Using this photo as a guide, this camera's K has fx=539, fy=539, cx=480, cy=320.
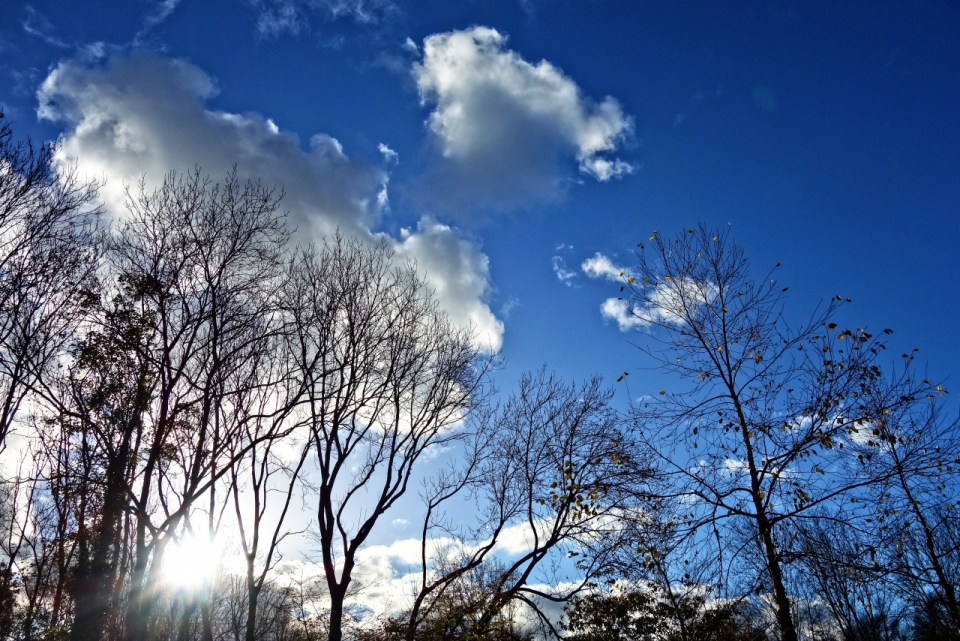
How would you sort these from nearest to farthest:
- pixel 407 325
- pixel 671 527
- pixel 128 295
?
1. pixel 671 527
2. pixel 128 295
3. pixel 407 325

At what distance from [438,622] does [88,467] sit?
10.7 meters

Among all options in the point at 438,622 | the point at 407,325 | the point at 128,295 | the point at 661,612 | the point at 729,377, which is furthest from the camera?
the point at 661,612

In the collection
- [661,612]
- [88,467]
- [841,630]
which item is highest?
[88,467]

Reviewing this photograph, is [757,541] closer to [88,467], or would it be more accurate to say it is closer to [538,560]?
[538,560]

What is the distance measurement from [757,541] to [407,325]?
10039mm

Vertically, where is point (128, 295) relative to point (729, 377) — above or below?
above

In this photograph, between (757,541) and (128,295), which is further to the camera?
(128,295)

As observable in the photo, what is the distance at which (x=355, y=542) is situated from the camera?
14.0 m

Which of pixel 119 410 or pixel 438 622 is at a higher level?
pixel 119 410

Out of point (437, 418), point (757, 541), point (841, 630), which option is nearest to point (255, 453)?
point (437, 418)

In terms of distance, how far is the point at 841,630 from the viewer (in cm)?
2847

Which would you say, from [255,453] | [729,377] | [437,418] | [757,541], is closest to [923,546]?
[757,541]

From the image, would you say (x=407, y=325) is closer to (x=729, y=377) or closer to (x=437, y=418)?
(x=437, y=418)

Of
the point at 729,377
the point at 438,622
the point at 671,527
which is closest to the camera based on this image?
the point at 671,527
